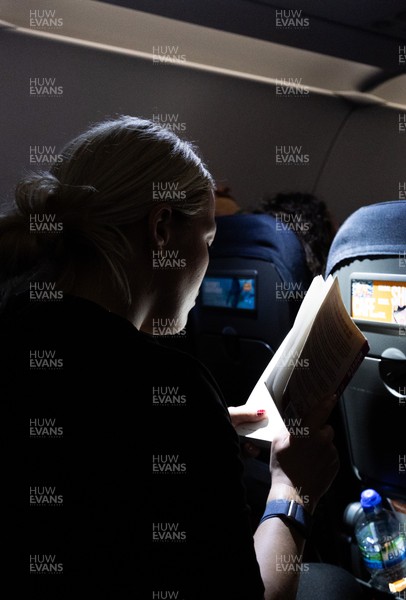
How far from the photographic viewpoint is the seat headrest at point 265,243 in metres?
2.28

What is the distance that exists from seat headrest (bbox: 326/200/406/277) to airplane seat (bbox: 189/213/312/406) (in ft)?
1.93

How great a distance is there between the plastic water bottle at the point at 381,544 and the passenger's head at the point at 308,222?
0.89 meters

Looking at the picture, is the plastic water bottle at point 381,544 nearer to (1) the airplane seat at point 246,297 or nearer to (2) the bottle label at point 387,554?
(2) the bottle label at point 387,554

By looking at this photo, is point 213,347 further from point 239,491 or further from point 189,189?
point 239,491

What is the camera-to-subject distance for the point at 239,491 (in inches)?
39.6

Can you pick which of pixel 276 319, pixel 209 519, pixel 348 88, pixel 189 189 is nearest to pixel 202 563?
pixel 209 519

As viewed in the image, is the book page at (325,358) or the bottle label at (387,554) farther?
the bottle label at (387,554)

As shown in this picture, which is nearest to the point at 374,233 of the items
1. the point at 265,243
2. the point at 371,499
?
the point at 371,499

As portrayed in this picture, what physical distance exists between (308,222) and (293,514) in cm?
176

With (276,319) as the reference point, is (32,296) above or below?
above

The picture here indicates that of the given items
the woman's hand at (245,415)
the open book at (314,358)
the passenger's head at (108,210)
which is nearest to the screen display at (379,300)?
the open book at (314,358)

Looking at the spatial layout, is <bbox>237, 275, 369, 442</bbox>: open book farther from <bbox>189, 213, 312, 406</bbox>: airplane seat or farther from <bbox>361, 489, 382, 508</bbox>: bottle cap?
<bbox>189, 213, 312, 406</bbox>: airplane seat

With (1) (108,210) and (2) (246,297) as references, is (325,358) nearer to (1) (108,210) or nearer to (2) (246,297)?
(1) (108,210)

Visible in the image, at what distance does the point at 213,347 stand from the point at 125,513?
178 cm
